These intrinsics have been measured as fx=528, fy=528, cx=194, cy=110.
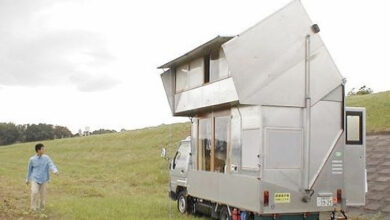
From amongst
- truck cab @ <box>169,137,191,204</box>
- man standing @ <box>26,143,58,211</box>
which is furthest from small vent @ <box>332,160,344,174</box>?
man standing @ <box>26,143,58,211</box>

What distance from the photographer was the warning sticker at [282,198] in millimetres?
9133

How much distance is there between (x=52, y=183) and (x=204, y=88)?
14.4 m

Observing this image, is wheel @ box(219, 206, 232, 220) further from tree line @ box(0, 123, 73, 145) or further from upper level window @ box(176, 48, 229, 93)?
tree line @ box(0, 123, 73, 145)

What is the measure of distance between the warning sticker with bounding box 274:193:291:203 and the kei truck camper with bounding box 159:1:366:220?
0.02 metres

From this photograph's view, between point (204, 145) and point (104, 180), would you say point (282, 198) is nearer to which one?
point (204, 145)

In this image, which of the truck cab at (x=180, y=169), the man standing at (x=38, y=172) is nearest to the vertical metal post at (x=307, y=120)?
the truck cab at (x=180, y=169)

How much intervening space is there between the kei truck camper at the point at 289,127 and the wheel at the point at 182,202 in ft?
10.8

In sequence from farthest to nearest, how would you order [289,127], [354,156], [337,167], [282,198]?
[354,156]
[337,167]
[289,127]
[282,198]

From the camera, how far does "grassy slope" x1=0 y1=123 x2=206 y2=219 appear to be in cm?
1362

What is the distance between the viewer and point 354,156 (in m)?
10.1

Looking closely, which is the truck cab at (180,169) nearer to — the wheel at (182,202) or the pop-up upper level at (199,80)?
the wheel at (182,202)

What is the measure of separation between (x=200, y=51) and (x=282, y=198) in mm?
3792

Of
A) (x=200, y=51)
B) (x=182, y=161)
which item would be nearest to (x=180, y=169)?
(x=182, y=161)

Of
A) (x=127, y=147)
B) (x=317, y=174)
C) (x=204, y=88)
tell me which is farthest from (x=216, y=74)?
(x=127, y=147)
